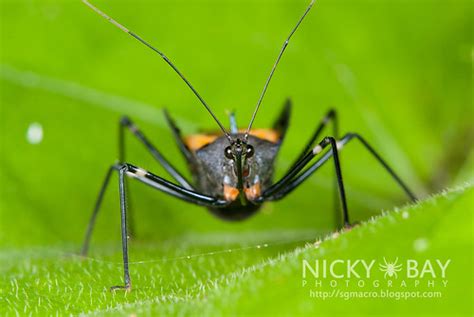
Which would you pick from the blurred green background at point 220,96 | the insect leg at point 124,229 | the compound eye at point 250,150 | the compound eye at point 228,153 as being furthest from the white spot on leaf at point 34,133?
the compound eye at point 250,150

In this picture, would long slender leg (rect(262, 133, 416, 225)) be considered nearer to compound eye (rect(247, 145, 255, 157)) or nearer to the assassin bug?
the assassin bug

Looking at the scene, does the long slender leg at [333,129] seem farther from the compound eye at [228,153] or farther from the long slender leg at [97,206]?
the long slender leg at [97,206]

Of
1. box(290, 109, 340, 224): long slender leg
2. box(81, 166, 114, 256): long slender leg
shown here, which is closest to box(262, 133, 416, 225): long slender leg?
box(290, 109, 340, 224): long slender leg

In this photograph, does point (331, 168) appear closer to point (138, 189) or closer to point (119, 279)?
point (138, 189)

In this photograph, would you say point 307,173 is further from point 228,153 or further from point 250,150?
point 228,153

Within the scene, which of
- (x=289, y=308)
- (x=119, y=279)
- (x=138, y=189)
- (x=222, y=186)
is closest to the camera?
(x=289, y=308)

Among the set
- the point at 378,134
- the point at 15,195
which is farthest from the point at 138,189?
the point at 378,134
